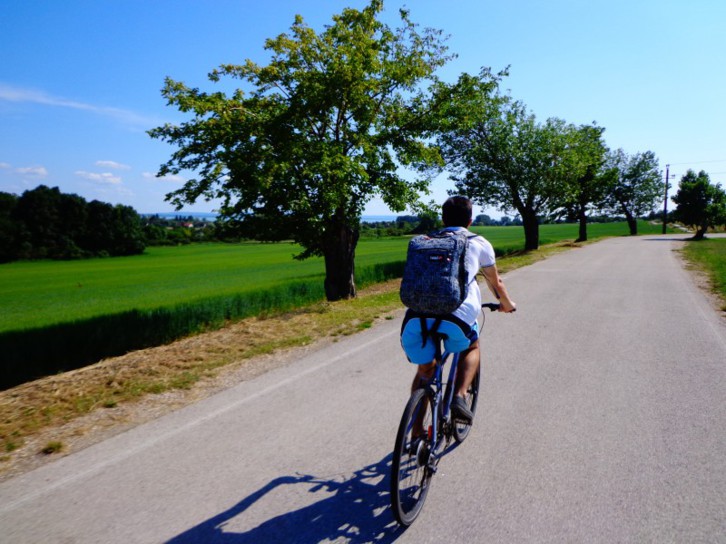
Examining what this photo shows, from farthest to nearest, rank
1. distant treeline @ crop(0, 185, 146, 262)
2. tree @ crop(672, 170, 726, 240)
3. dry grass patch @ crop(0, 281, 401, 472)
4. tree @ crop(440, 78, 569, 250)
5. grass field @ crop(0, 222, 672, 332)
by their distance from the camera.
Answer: distant treeline @ crop(0, 185, 146, 262)
tree @ crop(672, 170, 726, 240)
tree @ crop(440, 78, 569, 250)
grass field @ crop(0, 222, 672, 332)
dry grass patch @ crop(0, 281, 401, 472)

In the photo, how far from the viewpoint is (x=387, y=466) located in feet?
10.6

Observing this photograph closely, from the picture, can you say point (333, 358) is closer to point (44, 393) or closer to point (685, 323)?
point (44, 393)

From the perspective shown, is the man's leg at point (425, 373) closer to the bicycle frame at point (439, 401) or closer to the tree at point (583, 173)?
the bicycle frame at point (439, 401)

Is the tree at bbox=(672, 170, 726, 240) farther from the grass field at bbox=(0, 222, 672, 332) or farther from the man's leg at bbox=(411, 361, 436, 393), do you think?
the man's leg at bbox=(411, 361, 436, 393)

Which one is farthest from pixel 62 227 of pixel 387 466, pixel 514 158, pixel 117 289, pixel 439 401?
pixel 439 401

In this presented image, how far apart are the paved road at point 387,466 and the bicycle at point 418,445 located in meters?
0.16

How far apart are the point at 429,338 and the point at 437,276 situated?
0.43m

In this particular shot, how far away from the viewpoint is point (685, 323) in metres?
7.70

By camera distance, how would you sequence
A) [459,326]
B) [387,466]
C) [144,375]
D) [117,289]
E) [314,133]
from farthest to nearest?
[117,289]
[314,133]
[144,375]
[387,466]
[459,326]

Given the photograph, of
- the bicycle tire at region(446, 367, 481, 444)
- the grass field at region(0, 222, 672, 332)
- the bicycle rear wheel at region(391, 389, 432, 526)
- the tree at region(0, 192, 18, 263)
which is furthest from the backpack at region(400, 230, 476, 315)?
the tree at region(0, 192, 18, 263)

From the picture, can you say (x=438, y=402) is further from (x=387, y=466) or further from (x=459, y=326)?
(x=387, y=466)

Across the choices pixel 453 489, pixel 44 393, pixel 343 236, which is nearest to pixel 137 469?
pixel 453 489

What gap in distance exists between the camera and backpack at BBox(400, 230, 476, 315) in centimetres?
263

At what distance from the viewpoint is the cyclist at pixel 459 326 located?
275 cm
